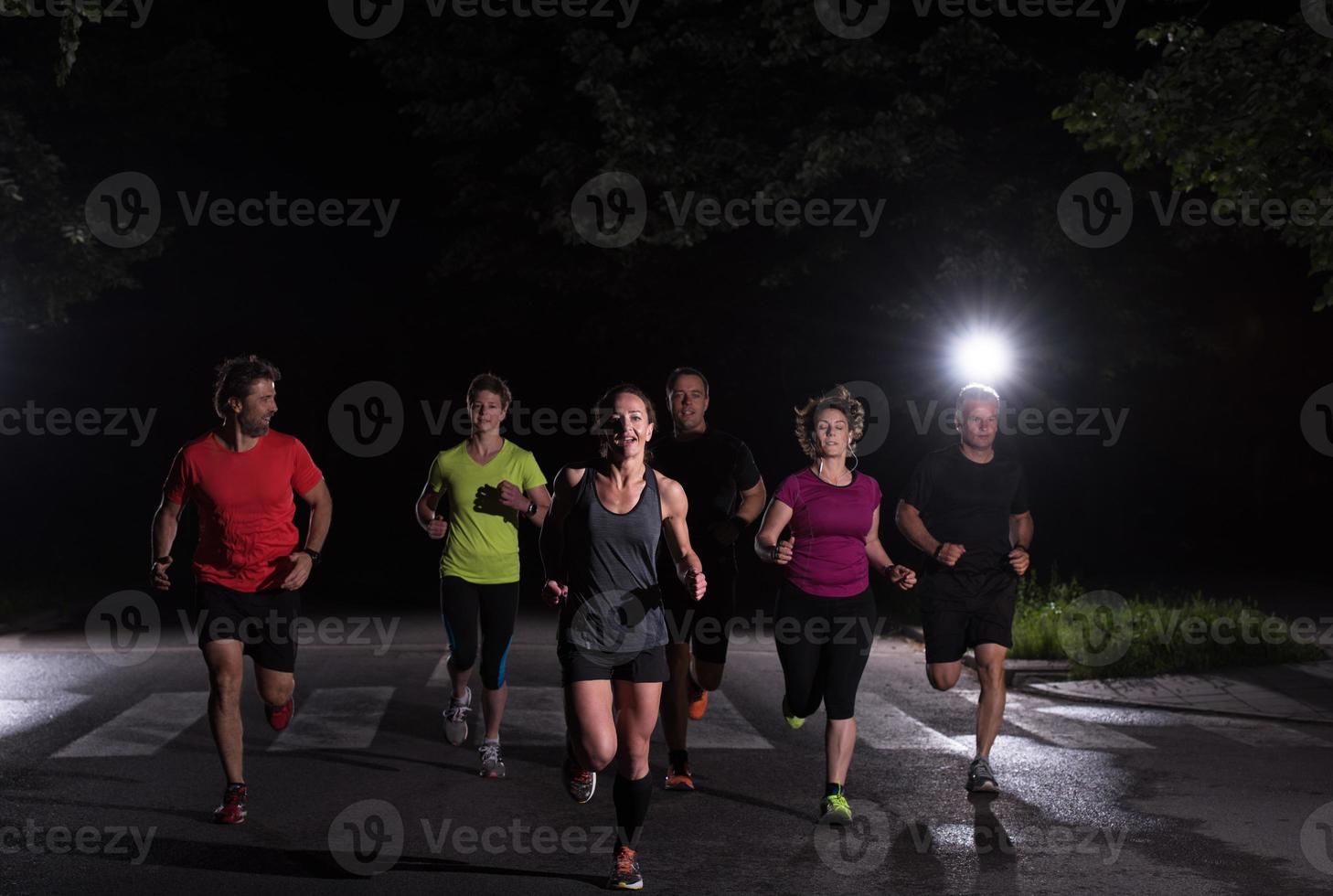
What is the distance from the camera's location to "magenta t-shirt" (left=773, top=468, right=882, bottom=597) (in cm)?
785

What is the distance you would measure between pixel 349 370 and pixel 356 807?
1142 inches

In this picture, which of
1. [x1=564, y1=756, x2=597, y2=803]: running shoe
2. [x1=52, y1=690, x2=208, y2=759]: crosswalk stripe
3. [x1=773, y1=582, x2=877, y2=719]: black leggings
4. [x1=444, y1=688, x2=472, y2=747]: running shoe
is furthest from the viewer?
[x1=52, y1=690, x2=208, y2=759]: crosswalk stripe

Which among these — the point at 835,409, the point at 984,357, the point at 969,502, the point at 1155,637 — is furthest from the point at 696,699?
the point at 984,357

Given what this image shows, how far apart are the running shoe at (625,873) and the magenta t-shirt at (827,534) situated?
1.81 metres

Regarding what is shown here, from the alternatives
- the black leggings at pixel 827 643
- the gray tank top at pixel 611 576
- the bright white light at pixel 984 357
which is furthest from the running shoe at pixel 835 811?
the bright white light at pixel 984 357

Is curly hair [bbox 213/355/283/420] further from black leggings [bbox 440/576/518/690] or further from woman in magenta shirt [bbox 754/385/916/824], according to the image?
woman in magenta shirt [bbox 754/385/916/824]

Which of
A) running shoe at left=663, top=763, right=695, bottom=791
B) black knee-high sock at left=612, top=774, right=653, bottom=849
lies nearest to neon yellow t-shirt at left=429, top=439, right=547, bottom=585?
running shoe at left=663, top=763, right=695, bottom=791

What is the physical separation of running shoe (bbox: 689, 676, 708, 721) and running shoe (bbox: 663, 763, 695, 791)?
33 centimetres

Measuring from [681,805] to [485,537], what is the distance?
1.85m

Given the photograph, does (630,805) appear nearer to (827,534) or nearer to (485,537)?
(827,534)

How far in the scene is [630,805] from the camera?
650 cm

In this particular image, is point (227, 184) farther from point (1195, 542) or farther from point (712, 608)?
point (712, 608)

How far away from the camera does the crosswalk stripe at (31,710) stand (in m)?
10.6

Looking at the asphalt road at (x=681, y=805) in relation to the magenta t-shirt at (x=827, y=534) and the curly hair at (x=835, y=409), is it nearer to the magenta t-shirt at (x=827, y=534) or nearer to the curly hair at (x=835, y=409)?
the magenta t-shirt at (x=827, y=534)
